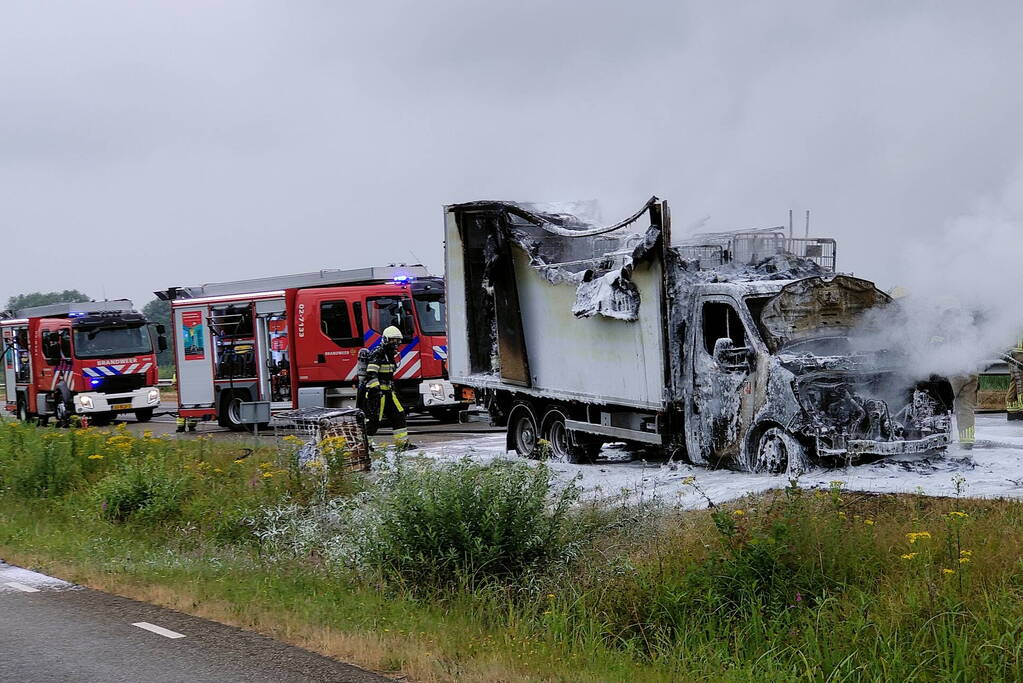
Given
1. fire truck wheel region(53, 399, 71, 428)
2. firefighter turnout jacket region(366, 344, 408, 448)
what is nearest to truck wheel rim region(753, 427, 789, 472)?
firefighter turnout jacket region(366, 344, 408, 448)

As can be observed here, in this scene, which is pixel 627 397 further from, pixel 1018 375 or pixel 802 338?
pixel 1018 375

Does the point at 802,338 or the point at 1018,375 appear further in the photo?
the point at 1018,375

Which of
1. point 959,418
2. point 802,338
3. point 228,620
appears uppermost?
point 802,338

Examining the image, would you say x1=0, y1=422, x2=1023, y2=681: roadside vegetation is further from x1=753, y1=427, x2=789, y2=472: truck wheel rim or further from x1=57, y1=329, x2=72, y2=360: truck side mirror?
x1=57, y1=329, x2=72, y2=360: truck side mirror

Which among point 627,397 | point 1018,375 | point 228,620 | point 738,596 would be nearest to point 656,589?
point 738,596

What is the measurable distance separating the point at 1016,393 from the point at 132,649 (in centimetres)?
1597

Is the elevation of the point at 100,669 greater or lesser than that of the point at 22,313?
lesser

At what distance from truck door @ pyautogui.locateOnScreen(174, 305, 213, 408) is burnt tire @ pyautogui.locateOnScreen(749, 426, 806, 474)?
1651 centimetres

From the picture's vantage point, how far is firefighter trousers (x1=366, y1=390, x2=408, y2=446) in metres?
20.3

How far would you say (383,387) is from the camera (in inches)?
796

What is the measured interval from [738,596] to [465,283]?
29.8 ft

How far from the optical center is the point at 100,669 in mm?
6941

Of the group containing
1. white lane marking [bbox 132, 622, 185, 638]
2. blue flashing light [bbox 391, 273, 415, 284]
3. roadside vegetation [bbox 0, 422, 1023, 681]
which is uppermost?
blue flashing light [bbox 391, 273, 415, 284]

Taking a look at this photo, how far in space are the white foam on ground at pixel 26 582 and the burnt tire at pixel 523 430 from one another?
698cm
